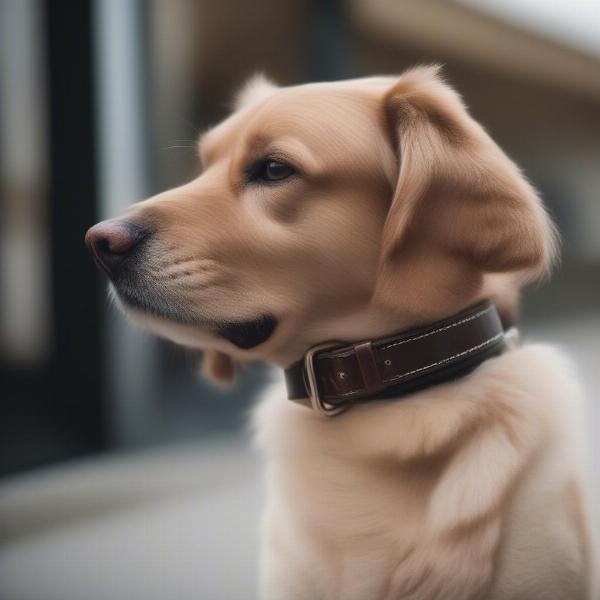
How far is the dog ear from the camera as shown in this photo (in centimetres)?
126

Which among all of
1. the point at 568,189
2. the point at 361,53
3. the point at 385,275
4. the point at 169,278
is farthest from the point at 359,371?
the point at 568,189

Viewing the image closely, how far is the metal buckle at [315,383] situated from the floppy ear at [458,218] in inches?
5.5

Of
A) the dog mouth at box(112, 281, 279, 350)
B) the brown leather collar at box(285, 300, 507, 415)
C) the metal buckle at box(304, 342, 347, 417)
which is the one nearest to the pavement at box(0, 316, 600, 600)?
the brown leather collar at box(285, 300, 507, 415)

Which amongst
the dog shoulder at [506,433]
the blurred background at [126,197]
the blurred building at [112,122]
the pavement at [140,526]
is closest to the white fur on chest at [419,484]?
the dog shoulder at [506,433]

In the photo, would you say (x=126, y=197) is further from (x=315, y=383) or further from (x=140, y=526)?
(x=315, y=383)

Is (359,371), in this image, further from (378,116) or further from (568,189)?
(568,189)

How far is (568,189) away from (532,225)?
7.16 ft

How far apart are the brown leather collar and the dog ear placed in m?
0.26

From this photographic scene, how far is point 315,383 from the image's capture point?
1.02 meters

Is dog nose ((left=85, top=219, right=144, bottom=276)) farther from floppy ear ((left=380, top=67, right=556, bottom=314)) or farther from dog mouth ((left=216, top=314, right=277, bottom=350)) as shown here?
floppy ear ((left=380, top=67, right=556, bottom=314))

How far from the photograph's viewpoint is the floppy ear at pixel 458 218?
37.2 inches

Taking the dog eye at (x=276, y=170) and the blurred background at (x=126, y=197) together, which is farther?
the blurred background at (x=126, y=197)

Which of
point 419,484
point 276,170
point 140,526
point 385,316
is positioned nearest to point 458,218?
point 385,316

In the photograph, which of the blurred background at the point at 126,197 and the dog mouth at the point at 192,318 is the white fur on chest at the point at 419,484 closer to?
the dog mouth at the point at 192,318
